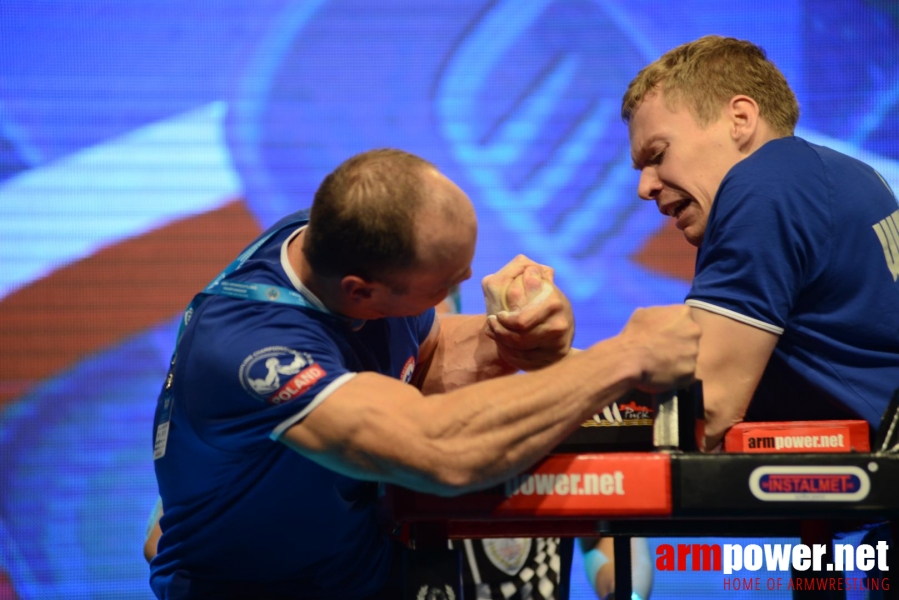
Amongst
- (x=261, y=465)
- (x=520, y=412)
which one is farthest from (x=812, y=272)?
(x=261, y=465)

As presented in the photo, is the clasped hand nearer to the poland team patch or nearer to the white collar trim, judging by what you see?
the white collar trim

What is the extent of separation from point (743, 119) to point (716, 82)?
10 cm

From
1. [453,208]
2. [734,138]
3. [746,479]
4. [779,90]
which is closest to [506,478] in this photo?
[746,479]

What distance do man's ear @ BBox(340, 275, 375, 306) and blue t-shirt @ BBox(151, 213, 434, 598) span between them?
63 millimetres

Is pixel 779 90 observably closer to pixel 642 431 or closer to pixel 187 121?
pixel 642 431

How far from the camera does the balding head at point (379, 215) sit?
49.8 inches

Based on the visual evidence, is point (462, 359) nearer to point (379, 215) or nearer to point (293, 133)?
point (379, 215)

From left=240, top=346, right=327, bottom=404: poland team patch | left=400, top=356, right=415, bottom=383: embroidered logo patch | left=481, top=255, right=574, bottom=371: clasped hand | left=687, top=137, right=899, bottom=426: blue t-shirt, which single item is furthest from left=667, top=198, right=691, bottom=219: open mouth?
left=240, top=346, right=327, bottom=404: poland team patch

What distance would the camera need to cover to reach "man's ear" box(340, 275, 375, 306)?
1308mm

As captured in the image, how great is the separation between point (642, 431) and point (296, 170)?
7.23 feet

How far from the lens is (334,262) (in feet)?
4.27

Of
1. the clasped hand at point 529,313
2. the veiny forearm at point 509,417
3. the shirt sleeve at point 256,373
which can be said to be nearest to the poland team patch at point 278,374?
the shirt sleeve at point 256,373

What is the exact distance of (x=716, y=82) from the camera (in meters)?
1.79

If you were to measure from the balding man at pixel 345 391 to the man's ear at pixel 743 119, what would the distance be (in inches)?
21.7
